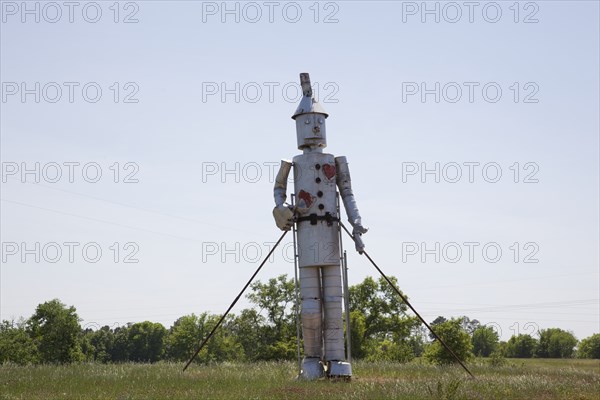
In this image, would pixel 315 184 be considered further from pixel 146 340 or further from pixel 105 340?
pixel 105 340

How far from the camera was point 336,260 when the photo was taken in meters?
16.2

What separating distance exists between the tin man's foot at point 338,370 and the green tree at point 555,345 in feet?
302

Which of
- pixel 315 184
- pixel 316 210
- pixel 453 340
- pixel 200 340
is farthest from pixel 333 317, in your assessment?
pixel 200 340

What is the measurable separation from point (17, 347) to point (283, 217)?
46757 mm

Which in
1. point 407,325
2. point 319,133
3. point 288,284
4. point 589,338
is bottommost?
point 589,338

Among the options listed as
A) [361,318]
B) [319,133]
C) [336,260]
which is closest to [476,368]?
[336,260]

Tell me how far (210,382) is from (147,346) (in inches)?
3035

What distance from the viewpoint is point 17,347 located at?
54.8 meters

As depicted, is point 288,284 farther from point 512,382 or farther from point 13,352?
point 512,382

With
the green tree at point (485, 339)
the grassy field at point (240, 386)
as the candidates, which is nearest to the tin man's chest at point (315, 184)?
the grassy field at point (240, 386)

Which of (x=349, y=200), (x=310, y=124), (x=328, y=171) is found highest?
(x=310, y=124)

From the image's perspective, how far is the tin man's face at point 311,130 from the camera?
1681 centimetres

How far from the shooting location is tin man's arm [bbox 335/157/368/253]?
1659cm

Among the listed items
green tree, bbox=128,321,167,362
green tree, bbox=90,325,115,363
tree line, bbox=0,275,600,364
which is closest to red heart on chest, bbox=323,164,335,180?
tree line, bbox=0,275,600,364
